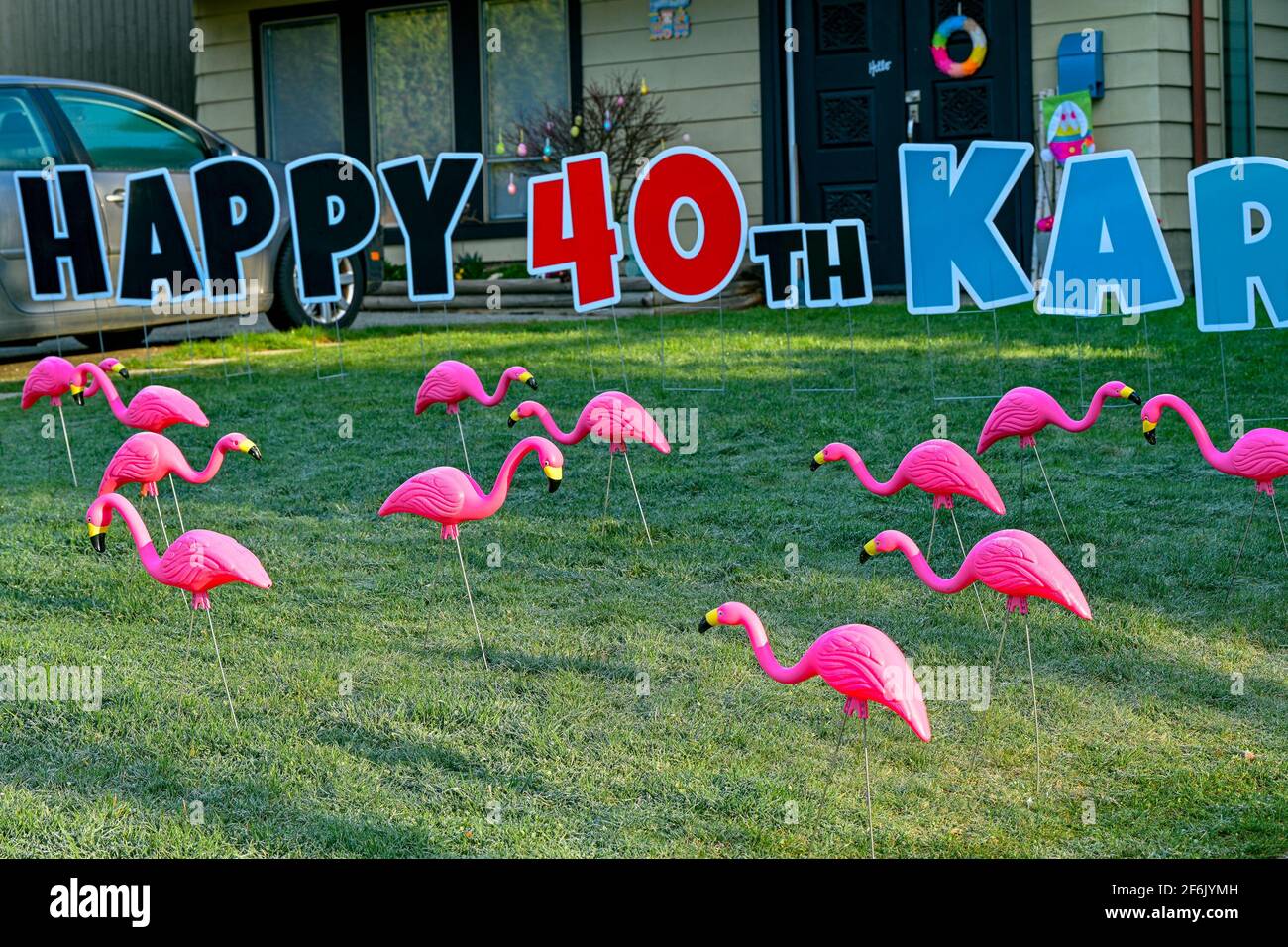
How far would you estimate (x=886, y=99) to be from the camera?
1253cm

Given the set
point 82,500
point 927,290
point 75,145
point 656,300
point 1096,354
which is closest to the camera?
point 82,500

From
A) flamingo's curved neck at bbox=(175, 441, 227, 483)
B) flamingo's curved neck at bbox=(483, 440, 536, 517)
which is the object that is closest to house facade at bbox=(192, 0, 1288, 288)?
flamingo's curved neck at bbox=(483, 440, 536, 517)

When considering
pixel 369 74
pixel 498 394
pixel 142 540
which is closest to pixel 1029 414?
pixel 498 394

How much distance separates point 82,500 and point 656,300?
5.91m

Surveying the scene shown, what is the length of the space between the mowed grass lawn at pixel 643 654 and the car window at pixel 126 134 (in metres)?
2.55

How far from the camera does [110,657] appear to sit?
4.45m

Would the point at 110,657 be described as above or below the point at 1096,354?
below

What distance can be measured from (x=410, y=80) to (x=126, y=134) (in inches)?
207

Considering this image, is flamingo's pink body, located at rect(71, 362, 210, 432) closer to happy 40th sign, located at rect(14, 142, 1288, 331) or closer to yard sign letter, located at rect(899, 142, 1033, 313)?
happy 40th sign, located at rect(14, 142, 1288, 331)

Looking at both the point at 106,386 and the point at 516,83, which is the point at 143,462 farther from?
the point at 516,83

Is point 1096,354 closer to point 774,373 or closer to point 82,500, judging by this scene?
point 774,373

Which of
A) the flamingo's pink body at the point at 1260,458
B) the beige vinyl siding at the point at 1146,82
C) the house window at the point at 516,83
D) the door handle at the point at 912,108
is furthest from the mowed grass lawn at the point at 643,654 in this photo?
the house window at the point at 516,83

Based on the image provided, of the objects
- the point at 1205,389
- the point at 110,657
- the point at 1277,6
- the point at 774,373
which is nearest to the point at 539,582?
the point at 110,657

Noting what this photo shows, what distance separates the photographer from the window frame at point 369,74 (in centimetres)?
1397
